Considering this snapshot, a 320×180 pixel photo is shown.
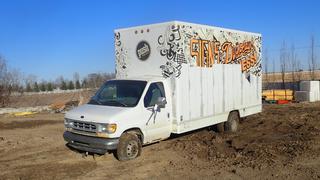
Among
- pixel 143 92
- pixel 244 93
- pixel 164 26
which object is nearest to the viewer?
pixel 143 92

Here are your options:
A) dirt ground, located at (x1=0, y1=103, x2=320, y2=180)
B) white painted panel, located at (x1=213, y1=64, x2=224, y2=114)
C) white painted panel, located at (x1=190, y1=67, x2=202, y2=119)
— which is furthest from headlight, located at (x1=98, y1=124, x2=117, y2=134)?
white painted panel, located at (x1=213, y1=64, x2=224, y2=114)

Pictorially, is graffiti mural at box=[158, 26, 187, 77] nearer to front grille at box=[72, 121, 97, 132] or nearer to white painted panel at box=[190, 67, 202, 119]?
white painted panel at box=[190, 67, 202, 119]

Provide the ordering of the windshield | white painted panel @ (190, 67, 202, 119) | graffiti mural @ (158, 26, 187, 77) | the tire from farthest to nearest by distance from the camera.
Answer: the tire < white painted panel @ (190, 67, 202, 119) < graffiti mural @ (158, 26, 187, 77) < the windshield

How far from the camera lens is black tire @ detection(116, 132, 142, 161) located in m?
10.2

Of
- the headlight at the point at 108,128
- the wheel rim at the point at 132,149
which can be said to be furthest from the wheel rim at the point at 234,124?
the headlight at the point at 108,128

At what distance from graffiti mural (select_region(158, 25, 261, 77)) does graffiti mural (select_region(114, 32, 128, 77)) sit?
4.44 ft

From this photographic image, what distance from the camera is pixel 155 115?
11.1m

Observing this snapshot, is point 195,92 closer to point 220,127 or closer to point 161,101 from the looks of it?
point 161,101

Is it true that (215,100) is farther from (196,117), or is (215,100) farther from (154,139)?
(154,139)

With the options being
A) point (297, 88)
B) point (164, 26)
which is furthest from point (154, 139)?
point (297, 88)

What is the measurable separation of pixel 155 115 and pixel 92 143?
1839 mm

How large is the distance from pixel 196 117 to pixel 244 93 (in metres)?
3.36

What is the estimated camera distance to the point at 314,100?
33594 mm

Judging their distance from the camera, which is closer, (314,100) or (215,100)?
(215,100)
